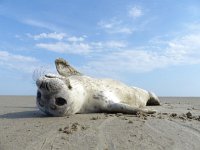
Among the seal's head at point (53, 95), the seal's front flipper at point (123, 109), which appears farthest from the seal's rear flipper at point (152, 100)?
the seal's head at point (53, 95)

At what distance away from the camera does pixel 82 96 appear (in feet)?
22.6

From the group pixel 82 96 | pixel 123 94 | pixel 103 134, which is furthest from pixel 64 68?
pixel 103 134

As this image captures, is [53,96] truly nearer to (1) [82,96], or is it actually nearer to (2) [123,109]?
(1) [82,96]

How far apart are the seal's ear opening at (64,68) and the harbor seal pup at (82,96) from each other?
35 millimetres

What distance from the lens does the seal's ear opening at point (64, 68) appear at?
29.1 feet

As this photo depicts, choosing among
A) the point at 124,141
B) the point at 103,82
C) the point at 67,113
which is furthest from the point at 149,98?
the point at 124,141

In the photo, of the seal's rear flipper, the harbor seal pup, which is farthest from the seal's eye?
the seal's rear flipper

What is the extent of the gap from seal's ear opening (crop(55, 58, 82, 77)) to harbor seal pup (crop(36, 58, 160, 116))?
35 millimetres

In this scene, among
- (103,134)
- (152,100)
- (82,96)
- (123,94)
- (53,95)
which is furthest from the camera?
(152,100)

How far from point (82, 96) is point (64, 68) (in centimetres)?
229

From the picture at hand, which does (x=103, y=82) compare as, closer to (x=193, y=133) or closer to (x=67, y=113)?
(x=67, y=113)

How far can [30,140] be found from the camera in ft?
13.7

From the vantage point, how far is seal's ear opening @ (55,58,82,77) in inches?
350

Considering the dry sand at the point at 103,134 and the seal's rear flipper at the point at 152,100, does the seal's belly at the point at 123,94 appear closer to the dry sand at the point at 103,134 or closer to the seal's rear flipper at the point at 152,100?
the seal's rear flipper at the point at 152,100
